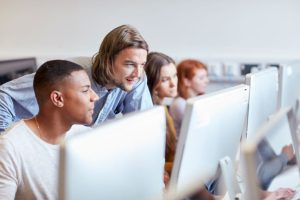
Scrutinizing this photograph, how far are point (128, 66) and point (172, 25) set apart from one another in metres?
1.10

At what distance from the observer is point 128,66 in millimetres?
1957

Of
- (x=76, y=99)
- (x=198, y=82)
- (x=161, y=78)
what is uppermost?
(x=76, y=99)

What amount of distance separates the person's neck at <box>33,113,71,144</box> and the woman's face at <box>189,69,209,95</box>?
4.22 feet

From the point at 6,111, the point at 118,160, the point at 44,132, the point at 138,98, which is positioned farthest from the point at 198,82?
the point at 118,160

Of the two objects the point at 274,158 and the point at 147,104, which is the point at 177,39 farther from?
the point at 274,158

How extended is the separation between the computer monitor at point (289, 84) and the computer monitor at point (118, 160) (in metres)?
0.93

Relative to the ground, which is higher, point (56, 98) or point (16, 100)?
point (56, 98)

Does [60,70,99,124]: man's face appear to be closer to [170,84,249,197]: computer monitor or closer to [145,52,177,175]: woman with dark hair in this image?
[170,84,249,197]: computer monitor

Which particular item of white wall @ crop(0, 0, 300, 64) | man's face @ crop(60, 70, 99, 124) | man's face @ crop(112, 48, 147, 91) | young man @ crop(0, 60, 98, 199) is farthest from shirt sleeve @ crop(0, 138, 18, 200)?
white wall @ crop(0, 0, 300, 64)

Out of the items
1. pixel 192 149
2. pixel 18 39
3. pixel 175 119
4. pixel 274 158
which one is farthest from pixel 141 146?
pixel 18 39

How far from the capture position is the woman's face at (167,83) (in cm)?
234

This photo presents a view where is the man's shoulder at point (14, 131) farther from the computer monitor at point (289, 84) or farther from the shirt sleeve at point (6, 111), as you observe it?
the computer monitor at point (289, 84)

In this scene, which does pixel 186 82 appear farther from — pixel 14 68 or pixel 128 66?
pixel 14 68

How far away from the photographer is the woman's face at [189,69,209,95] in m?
2.71
